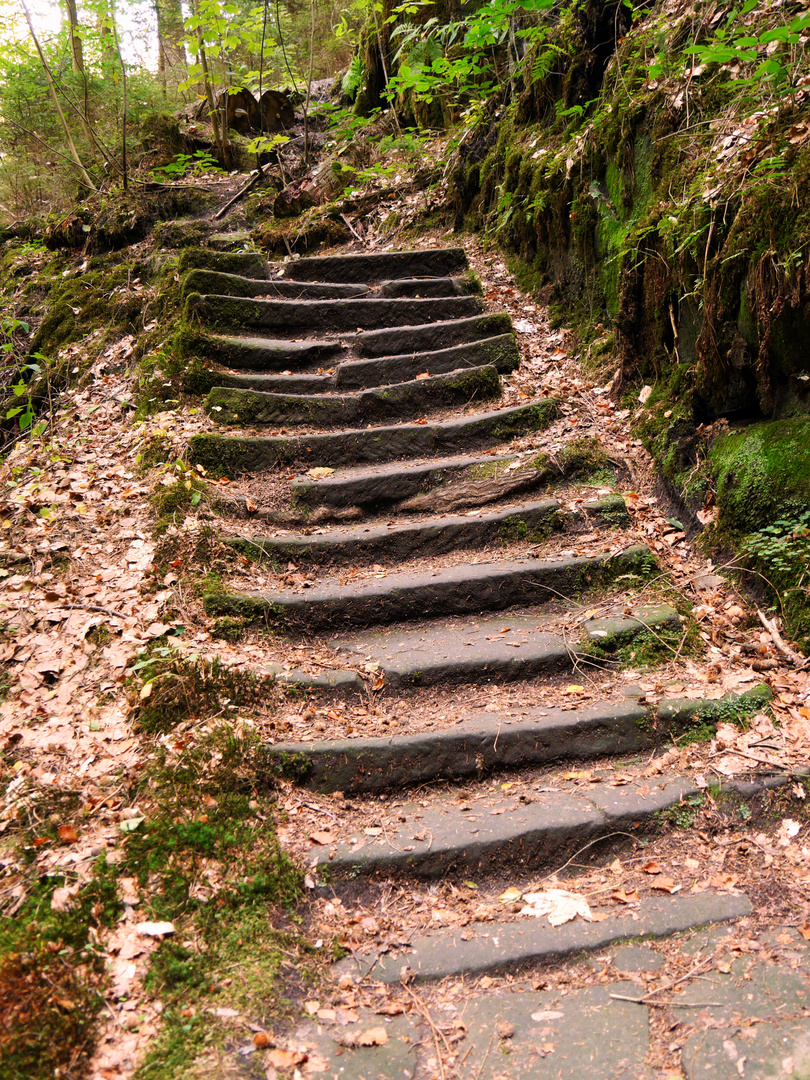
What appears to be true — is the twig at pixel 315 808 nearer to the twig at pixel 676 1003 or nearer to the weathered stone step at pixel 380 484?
the twig at pixel 676 1003

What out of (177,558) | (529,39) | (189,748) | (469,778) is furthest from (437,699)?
(529,39)

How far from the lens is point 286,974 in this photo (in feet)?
7.14

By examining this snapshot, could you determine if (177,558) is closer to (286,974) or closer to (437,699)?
(437,699)

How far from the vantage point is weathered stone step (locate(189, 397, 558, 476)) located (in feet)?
15.5

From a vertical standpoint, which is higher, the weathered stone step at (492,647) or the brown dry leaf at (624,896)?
the weathered stone step at (492,647)

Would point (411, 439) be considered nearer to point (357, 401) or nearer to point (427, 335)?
point (357, 401)

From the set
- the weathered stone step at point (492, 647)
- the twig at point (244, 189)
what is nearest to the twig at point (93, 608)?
the weathered stone step at point (492, 647)

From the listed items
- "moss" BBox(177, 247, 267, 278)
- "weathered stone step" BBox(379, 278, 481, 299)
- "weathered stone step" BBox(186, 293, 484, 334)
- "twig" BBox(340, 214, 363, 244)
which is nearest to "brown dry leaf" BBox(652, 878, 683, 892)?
"weathered stone step" BBox(186, 293, 484, 334)

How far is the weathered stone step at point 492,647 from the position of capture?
10.8 ft

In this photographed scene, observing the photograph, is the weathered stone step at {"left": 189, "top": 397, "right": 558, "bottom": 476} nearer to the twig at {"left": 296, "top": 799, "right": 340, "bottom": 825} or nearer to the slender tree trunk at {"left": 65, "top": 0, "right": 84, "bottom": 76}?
the twig at {"left": 296, "top": 799, "right": 340, "bottom": 825}

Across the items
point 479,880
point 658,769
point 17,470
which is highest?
point 17,470

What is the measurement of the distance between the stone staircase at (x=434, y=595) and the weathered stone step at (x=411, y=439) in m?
0.02

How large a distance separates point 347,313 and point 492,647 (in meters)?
3.88

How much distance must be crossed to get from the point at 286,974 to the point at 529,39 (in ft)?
27.2
